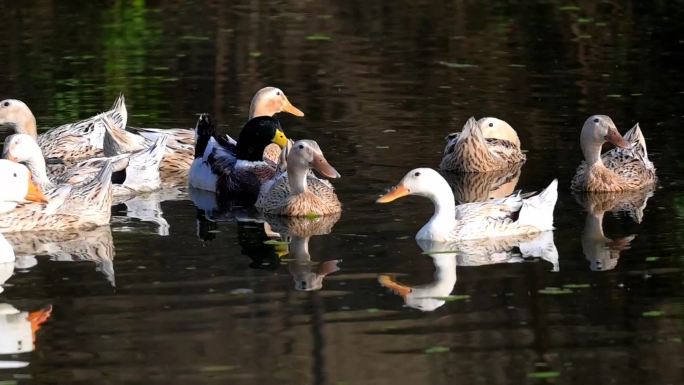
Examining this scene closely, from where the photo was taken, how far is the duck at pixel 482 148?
58.3ft

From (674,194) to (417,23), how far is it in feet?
43.8

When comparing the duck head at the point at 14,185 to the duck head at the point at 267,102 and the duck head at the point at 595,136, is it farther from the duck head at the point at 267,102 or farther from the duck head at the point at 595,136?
the duck head at the point at 595,136

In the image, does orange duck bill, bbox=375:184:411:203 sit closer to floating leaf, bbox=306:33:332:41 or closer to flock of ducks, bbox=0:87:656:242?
flock of ducks, bbox=0:87:656:242

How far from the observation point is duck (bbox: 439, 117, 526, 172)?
1777cm

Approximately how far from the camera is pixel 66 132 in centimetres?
1848

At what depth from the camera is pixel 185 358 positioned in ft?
34.1

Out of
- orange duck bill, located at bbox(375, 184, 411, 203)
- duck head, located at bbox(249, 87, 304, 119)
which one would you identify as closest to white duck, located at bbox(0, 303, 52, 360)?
orange duck bill, located at bbox(375, 184, 411, 203)

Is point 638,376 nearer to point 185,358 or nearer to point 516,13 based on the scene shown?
point 185,358

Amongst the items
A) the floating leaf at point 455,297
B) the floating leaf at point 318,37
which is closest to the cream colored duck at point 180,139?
the floating leaf at point 455,297

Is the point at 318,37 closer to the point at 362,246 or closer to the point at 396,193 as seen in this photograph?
the point at 396,193

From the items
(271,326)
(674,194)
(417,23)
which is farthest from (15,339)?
(417,23)

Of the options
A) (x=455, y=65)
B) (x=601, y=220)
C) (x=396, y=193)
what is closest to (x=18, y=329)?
(x=396, y=193)

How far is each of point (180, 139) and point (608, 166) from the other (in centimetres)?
512

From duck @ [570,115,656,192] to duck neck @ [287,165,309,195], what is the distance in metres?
2.86
